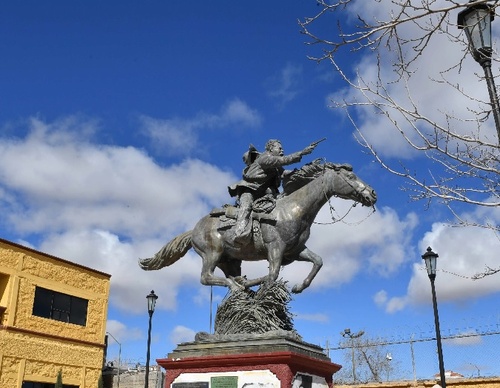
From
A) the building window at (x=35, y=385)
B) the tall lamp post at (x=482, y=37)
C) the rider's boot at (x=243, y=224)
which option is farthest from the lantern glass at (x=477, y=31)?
the building window at (x=35, y=385)

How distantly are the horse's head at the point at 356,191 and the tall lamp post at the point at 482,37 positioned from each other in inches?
107

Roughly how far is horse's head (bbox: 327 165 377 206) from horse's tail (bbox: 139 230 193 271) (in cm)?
235

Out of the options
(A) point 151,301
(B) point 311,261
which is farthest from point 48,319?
(B) point 311,261

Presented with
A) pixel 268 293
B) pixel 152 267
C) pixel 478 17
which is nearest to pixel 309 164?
pixel 268 293

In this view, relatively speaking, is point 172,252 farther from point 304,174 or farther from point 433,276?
point 433,276

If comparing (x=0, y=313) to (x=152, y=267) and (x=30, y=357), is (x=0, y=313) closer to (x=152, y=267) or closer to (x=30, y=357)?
(x=30, y=357)

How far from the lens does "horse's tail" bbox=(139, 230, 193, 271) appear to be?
28.7 feet

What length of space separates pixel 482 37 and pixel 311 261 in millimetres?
3804

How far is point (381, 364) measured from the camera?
77.8 feet

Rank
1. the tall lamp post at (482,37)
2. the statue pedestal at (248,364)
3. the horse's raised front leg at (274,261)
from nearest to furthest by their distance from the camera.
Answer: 1. the tall lamp post at (482,37)
2. the statue pedestal at (248,364)
3. the horse's raised front leg at (274,261)

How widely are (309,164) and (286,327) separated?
2.24 metres

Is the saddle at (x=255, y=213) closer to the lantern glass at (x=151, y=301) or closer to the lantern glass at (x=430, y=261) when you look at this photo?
the lantern glass at (x=430, y=261)

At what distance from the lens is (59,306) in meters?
26.2

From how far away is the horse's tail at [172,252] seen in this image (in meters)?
8.74
